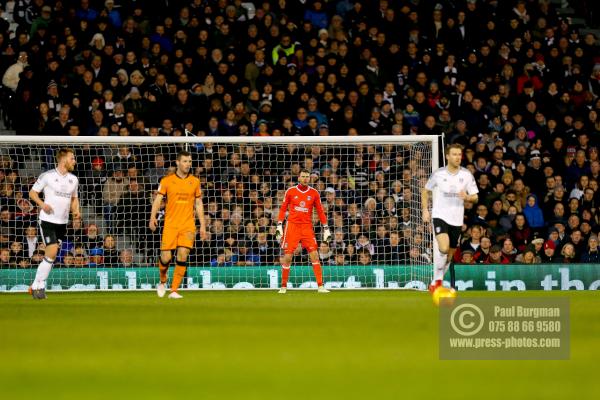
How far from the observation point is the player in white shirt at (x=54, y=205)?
14.5 m

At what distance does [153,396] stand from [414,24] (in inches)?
648

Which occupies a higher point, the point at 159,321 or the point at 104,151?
the point at 104,151

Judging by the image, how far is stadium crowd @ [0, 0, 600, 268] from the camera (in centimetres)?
1802

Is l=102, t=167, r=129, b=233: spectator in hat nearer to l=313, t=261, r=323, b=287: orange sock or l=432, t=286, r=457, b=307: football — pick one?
l=313, t=261, r=323, b=287: orange sock

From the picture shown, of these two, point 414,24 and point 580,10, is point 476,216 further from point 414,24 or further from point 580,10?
point 580,10

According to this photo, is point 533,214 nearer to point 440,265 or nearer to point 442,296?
point 440,265

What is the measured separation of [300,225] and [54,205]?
402cm

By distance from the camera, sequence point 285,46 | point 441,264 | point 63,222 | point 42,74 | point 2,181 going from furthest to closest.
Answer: point 285,46 → point 42,74 → point 2,181 → point 63,222 → point 441,264

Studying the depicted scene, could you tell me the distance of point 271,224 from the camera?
1822cm

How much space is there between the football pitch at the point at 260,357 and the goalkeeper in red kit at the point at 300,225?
12.6 feet

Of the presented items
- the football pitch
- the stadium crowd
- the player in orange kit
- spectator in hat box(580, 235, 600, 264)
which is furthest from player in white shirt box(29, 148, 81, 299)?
spectator in hat box(580, 235, 600, 264)

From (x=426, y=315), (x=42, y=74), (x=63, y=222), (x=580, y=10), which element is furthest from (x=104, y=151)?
(x=580, y=10)

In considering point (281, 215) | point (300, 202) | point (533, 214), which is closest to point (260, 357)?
point (281, 215)
